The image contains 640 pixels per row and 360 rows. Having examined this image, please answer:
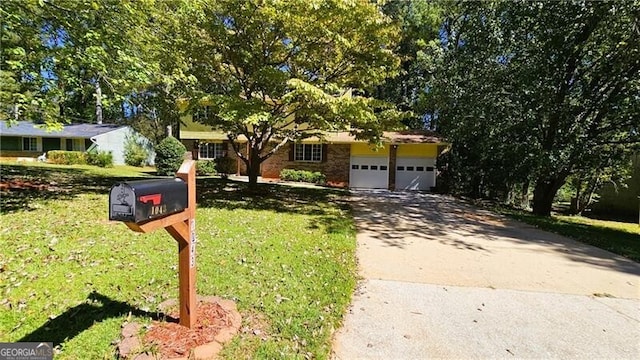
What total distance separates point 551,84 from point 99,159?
25.0 meters

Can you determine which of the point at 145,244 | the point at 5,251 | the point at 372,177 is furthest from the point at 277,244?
the point at 372,177

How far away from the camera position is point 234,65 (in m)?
10.9

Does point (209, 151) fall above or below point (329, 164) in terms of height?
above

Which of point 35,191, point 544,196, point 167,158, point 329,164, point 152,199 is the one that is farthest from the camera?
point 329,164

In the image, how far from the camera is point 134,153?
25.3 meters

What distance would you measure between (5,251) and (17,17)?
4496mm

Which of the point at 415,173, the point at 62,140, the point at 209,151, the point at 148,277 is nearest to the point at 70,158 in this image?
the point at 62,140

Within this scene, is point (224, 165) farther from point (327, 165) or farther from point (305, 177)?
point (327, 165)

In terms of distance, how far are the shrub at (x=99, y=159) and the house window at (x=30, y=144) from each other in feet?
29.3

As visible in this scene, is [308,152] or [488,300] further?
[308,152]

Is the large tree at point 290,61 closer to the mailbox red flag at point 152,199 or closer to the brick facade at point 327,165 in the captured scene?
the mailbox red flag at point 152,199

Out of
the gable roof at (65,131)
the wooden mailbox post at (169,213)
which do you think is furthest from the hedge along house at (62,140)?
the wooden mailbox post at (169,213)

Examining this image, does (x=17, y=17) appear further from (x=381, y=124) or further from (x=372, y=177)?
(x=372, y=177)

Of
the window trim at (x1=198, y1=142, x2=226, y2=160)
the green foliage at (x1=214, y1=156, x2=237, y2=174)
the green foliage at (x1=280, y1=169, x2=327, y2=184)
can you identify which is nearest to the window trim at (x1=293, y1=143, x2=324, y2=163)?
the green foliage at (x1=280, y1=169, x2=327, y2=184)
